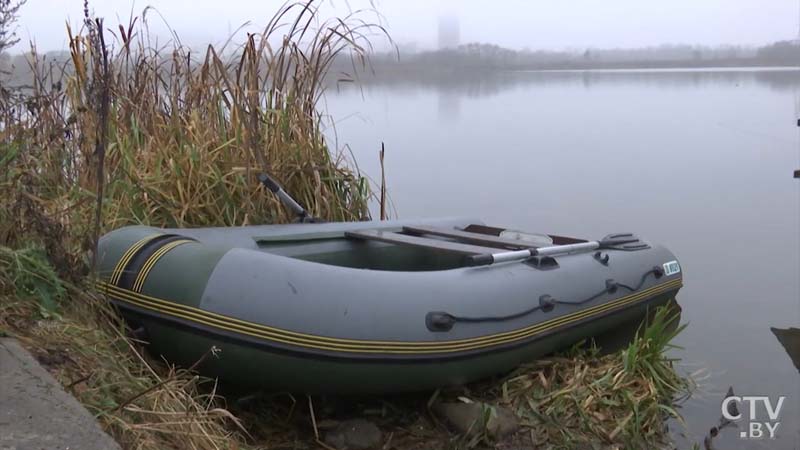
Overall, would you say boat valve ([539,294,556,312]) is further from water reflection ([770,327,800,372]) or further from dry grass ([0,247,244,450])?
water reflection ([770,327,800,372])

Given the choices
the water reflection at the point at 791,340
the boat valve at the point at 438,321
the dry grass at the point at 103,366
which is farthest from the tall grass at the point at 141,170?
the water reflection at the point at 791,340

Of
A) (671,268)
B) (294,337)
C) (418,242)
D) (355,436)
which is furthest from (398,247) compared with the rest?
(671,268)

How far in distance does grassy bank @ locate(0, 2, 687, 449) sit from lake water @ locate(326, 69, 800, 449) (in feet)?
1.45

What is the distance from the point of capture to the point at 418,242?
3422 mm

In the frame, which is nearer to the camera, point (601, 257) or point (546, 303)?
Result: point (546, 303)

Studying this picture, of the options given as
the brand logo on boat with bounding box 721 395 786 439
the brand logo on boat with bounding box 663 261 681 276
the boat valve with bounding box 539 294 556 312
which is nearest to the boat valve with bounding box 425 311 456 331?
the boat valve with bounding box 539 294 556 312

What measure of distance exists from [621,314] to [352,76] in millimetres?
1969

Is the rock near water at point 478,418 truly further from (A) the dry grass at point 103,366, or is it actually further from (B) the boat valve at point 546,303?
(A) the dry grass at point 103,366

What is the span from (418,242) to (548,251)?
0.49m

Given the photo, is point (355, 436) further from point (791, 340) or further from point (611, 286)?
point (791, 340)

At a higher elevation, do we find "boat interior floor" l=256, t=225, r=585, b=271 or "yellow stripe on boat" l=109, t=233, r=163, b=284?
"yellow stripe on boat" l=109, t=233, r=163, b=284

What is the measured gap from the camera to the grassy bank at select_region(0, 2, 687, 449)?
7.69ft

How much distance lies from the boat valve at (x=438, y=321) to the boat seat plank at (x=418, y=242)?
1.71 feet

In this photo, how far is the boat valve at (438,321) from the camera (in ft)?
9.09
